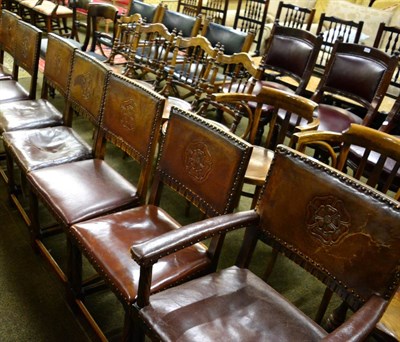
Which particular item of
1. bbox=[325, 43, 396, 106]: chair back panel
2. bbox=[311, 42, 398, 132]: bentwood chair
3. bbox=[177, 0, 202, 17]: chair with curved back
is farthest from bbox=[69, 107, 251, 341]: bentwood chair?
bbox=[177, 0, 202, 17]: chair with curved back

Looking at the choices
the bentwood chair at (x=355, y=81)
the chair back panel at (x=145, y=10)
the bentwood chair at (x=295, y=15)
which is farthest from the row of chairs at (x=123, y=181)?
the chair back panel at (x=145, y=10)

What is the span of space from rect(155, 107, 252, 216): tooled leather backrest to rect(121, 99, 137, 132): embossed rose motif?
21 cm

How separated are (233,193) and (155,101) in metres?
0.49

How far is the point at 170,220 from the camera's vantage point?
1422 mm

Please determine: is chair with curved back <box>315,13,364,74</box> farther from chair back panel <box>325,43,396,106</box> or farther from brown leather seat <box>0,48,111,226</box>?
brown leather seat <box>0,48,111,226</box>

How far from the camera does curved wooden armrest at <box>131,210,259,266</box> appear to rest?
953 millimetres

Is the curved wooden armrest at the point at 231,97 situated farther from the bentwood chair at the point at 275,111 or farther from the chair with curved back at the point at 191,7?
the chair with curved back at the point at 191,7

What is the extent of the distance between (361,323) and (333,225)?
0.87 feet

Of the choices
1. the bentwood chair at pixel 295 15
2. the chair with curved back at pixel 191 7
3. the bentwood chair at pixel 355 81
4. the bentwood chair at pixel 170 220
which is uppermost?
the bentwood chair at pixel 295 15

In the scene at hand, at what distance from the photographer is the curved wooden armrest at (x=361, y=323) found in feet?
2.65

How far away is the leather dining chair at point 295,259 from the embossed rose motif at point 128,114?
2.10 ft

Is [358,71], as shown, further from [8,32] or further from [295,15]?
[8,32]

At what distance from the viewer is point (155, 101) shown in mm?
Result: 1427

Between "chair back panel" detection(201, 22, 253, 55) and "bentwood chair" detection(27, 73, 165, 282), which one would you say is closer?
"bentwood chair" detection(27, 73, 165, 282)
